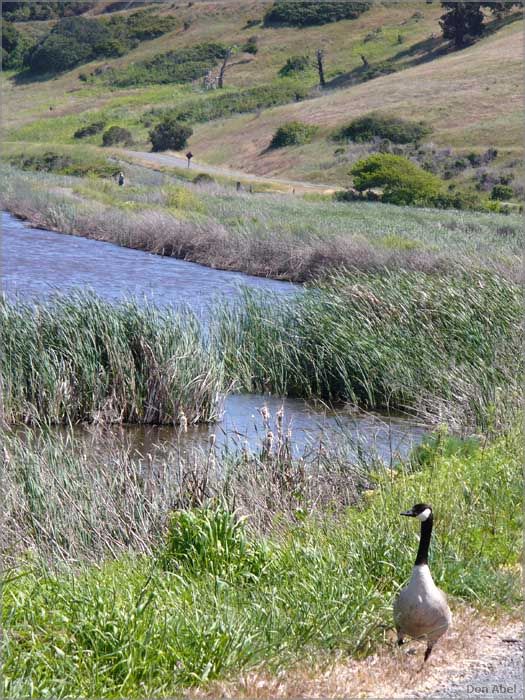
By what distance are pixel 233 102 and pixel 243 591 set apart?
2972 inches

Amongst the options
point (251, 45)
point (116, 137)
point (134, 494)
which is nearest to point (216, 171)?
point (116, 137)

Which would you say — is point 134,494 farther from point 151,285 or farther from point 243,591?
point 151,285

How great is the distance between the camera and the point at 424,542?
16.9 feet

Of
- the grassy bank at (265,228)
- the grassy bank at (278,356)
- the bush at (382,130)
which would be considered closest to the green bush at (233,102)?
the bush at (382,130)

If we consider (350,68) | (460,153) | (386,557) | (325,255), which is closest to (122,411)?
(386,557)

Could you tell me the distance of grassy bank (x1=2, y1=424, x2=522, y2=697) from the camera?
476cm

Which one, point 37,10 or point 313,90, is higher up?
point 37,10

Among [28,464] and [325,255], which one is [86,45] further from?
[28,464]

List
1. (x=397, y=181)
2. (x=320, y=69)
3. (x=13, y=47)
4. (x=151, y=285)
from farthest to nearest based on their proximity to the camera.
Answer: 1. (x=13, y=47)
2. (x=320, y=69)
3. (x=397, y=181)
4. (x=151, y=285)

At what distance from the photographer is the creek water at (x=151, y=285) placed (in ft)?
41.7

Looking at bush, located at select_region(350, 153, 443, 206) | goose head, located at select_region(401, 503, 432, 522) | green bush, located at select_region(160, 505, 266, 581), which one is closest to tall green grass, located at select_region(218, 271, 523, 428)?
green bush, located at select_region(160, 505, 266, 581)

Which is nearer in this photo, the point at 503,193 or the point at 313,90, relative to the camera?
the point at 503,193

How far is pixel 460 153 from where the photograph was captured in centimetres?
5672

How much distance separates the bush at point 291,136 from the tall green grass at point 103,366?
51478 mm
